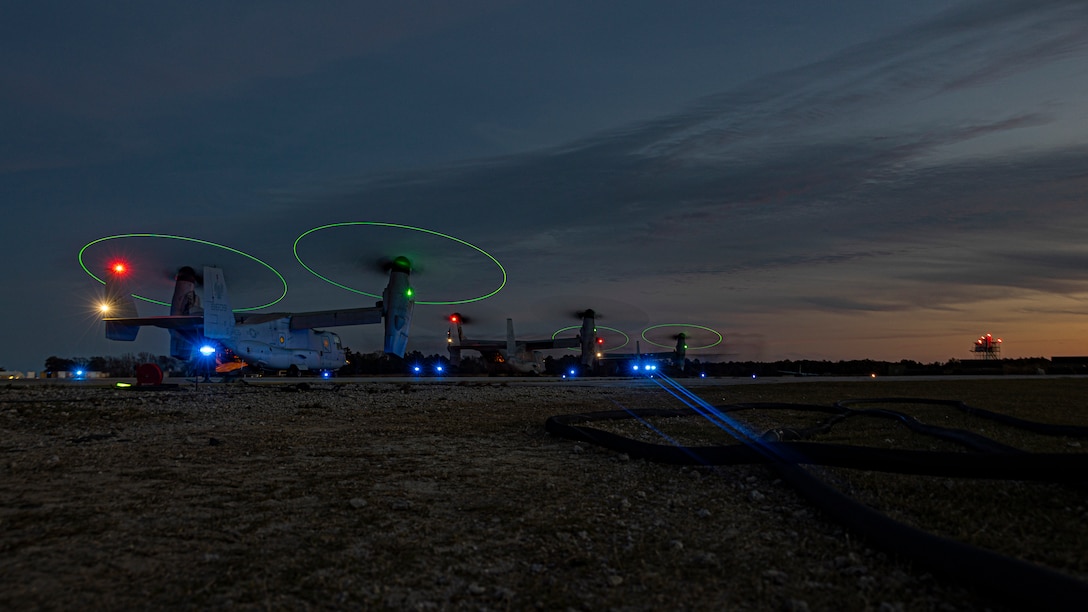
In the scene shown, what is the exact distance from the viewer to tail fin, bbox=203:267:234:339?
31.6 m

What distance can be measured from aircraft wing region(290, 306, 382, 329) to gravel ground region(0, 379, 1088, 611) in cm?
3387

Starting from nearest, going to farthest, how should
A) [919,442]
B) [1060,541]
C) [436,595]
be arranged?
[436,595]
[1060,541]
[919,442]

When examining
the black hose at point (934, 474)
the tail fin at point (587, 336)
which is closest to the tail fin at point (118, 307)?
the black hose at point (934, 474)

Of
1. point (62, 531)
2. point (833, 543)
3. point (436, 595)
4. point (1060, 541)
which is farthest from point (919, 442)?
point (62, 531)

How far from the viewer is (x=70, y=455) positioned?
7.39 meters

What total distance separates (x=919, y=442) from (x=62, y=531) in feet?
33.0

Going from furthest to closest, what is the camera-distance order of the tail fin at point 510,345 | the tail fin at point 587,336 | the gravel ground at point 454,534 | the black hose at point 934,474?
the tail fin at point 587,336 → the tail fin at point 510,345 → the gravel ground at point 454,534 → the black hose at point 934,474

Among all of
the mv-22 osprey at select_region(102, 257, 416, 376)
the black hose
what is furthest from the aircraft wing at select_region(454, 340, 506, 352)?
the black hose

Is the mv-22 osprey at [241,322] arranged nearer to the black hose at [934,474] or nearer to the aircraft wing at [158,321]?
the aircraft wing at [158,321]

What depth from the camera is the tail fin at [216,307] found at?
31.6 metres

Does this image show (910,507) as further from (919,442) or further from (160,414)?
(160,414)

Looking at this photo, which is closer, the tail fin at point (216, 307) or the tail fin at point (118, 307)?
the tail fin at point (216, 307)

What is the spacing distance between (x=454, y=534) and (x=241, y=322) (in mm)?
41172

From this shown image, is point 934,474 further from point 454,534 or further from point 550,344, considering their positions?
point 550,344
